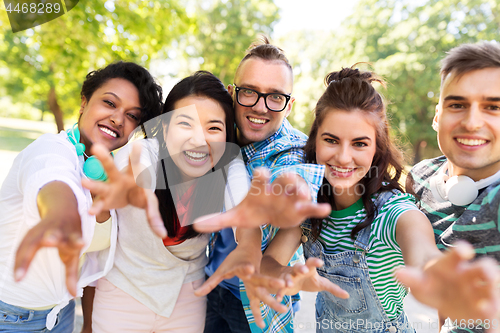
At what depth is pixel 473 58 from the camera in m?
1.53

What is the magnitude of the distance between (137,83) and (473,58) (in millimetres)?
1982

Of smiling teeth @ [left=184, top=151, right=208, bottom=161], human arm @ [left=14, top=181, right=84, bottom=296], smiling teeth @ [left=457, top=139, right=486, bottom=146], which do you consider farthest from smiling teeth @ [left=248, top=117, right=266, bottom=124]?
human arm @ [left=14, top=181, right=84, bottom=296]

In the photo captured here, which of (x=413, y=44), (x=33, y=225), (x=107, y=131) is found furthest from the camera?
(x=413, y=44)

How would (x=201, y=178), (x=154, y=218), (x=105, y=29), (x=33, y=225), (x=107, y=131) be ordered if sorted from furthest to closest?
1. (x=105, y=29)
2. (x=107, y=131)
3. (x=201, y=178)
4. (x=33, y=225)
5. (x=154, y=218)

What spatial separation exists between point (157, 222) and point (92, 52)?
6565 mm

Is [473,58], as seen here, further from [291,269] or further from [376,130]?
[291,269]

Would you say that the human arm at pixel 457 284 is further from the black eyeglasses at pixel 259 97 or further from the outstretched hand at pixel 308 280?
the black eyeglasses at pixel 259 97

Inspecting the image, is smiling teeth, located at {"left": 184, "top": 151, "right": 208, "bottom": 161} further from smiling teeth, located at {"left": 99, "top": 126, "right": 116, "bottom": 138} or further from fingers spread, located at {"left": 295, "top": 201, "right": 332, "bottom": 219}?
fingers spread, located at {"left": 295, "top": 201, "right": 332, "bottom": 219}

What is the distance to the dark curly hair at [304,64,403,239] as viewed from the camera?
68.9 inches

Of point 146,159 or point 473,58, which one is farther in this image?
point 146,159

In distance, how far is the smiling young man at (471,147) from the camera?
144cm

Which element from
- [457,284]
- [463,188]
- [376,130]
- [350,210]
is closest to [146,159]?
[350,210]

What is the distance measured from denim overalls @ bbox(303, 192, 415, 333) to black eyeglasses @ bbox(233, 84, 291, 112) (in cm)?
86

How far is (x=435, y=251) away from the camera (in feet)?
4.09
